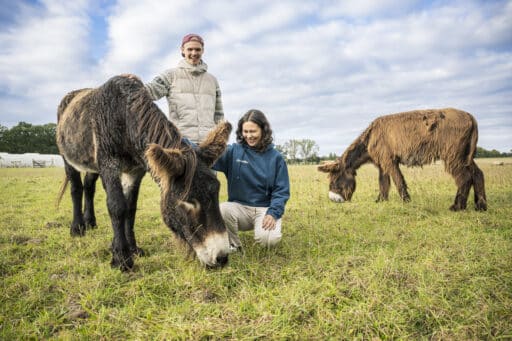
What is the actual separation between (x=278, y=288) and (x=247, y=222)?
1.41 metres

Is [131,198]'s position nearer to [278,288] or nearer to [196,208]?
[196,208]

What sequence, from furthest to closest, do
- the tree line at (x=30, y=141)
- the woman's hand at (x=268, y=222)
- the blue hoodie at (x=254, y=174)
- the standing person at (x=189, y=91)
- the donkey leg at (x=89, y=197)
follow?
1. the tree line at (x=30, y=141)
2. the donkey leg at (x=89, y=197)
3. the standing person at (x=189, y=91)
4. the blue hoodie at (x=254, y=174)
5. the woman's hand at (x=268, y=222)

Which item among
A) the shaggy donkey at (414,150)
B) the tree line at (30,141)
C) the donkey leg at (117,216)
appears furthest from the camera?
the tree line at (30,141)

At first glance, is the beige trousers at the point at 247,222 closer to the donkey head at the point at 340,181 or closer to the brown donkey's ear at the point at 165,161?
the brown donkey's ear at the point at 165,161

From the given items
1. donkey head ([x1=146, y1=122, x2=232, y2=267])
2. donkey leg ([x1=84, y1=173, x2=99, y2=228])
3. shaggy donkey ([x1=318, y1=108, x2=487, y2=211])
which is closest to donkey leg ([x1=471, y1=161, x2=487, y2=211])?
shaggy donkey ([x1=318, y1=108, x2=487, y2=211])

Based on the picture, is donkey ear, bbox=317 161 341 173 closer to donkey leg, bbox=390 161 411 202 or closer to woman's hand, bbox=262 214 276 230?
donkey leg, bbox=390 161 411 202

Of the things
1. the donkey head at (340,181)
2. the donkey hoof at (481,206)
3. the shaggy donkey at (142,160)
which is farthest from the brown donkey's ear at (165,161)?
the donkey hoof at (481,206)

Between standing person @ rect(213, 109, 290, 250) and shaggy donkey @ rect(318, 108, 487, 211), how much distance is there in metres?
4.77

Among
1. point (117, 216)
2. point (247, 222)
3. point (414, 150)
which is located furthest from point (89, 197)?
point (414, 150)

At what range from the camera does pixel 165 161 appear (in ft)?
8.26

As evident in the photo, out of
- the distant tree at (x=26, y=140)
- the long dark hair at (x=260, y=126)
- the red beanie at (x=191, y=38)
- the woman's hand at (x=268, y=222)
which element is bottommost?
the woman's hand at (x=268, y=222)

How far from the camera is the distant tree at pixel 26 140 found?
75.1 m

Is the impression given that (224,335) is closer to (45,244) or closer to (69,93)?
(45,244)

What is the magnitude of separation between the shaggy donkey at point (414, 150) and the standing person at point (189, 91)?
525 centimetres
